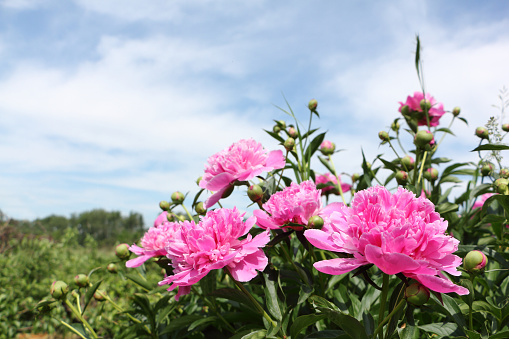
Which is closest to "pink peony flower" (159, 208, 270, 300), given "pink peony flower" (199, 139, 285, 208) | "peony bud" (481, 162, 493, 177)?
"pink peony flower" (199, 139, 285, 208)

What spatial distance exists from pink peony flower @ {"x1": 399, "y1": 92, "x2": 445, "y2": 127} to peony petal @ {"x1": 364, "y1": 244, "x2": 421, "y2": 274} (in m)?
1.06

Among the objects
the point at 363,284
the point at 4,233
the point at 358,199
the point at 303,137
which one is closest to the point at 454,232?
the point at 363,284

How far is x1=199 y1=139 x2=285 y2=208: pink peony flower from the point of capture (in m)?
1.02

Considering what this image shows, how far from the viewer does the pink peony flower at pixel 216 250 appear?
2.57ft

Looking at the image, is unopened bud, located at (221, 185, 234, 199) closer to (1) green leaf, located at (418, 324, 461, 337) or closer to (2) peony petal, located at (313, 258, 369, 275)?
(2) peony petal, located at (313, 258, 369, 275)

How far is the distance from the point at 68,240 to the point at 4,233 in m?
0.68

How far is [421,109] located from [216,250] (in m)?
1.08

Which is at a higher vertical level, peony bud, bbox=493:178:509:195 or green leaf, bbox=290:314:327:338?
peony bud, bbox=493:178:509:195

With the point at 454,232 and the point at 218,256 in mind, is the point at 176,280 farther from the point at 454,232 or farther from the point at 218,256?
the point at 454,232

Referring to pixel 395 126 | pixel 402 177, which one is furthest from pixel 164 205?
pixel 395 126

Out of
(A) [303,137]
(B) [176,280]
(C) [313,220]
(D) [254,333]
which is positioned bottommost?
(D) [254,333]

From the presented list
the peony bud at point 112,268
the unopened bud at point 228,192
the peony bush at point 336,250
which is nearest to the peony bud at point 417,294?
the peony bush at point 336,250

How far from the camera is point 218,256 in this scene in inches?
31.2

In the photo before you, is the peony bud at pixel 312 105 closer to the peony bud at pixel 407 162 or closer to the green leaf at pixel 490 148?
the peony bud at pixel 407 162
